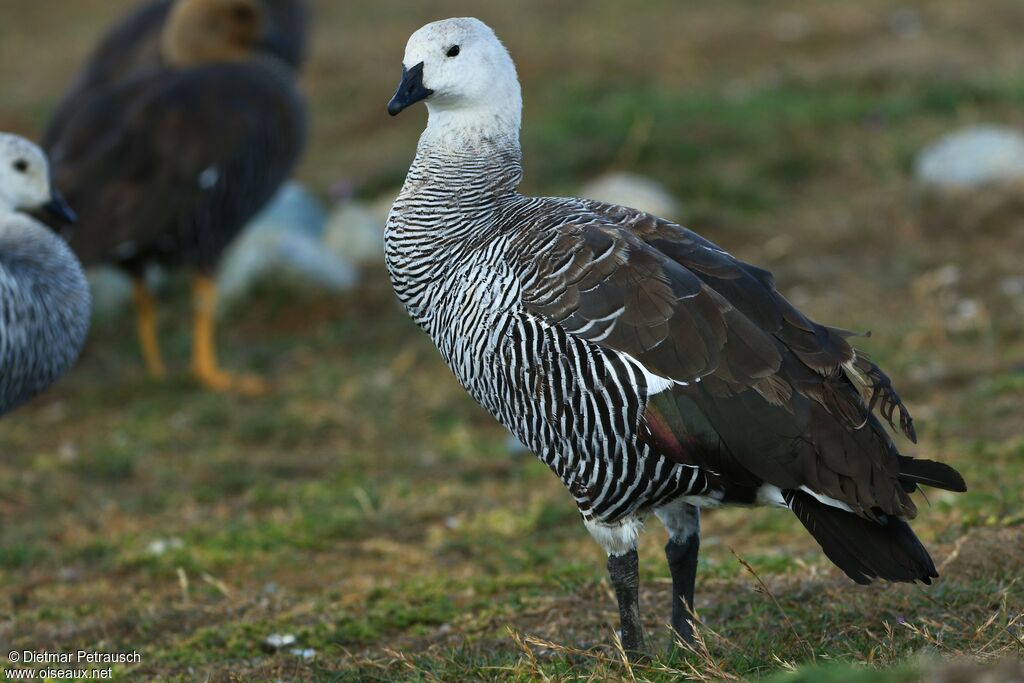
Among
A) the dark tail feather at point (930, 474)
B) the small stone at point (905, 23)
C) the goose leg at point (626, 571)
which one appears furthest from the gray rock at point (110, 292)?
the small stone at point (905, 23)

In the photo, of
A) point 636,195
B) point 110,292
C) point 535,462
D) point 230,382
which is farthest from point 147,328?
point 636,195

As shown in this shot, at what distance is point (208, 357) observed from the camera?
8.59m

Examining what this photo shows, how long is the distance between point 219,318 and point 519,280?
570 cm

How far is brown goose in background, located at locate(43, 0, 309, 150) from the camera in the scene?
9516 mm

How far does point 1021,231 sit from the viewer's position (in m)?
8.81

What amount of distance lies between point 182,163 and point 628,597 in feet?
17.0

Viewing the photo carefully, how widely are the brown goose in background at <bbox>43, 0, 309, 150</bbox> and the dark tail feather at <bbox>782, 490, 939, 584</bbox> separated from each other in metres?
6.50

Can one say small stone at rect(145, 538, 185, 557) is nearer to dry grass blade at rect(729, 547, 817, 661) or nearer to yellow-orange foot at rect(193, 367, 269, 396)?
yellow-orange foot at rect(193, 367, 269, 396)

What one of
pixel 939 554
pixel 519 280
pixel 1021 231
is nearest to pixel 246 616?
pixel 519 280

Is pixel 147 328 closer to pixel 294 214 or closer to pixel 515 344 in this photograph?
pixel 294 214

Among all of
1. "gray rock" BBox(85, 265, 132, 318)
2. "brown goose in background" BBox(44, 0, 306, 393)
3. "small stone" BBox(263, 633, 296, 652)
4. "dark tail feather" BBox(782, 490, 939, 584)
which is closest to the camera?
"dark tail feather" BBox(782, 490, 939, 584)

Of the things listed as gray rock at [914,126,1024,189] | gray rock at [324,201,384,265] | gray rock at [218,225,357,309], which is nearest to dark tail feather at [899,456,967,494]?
gray rock at [914,126,1024,189]

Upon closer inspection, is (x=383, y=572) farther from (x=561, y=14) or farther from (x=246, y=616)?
(x=561, y=14)

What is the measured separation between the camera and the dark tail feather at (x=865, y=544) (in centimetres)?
387
